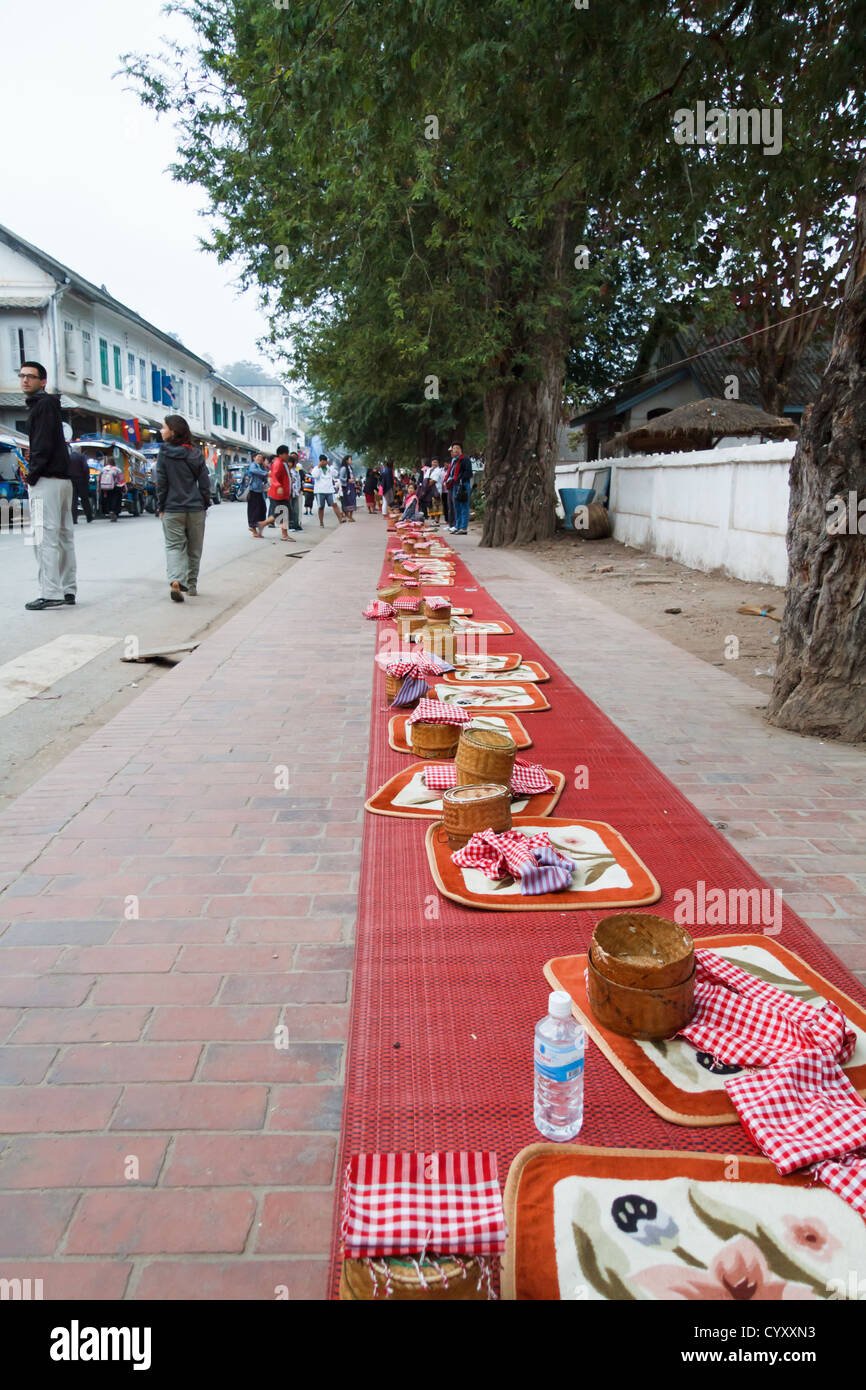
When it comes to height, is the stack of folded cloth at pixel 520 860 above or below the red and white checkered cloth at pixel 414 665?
below

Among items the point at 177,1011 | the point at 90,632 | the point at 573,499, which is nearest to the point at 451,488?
the point at 573,499

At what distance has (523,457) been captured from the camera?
18.3 meters

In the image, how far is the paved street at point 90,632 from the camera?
18.5 feet

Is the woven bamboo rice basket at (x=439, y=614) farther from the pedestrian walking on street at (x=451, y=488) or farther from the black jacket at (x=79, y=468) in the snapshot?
the black jacket at (x=79, y=468)

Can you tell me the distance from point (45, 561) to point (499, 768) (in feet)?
22.7

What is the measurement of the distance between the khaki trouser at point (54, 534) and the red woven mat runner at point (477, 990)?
5633 millimetres

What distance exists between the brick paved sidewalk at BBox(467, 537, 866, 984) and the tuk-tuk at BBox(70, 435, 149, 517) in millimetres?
22583

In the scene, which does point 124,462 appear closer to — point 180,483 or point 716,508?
point 180,483

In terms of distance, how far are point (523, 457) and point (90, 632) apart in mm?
11732

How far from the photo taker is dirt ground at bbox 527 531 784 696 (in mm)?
8109

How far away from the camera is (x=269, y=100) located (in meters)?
5.50

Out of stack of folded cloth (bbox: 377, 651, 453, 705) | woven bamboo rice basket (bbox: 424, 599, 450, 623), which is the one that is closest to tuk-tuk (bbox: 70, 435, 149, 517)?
woven bamboo rice basket (bbox: 424, 599, 450, 623)

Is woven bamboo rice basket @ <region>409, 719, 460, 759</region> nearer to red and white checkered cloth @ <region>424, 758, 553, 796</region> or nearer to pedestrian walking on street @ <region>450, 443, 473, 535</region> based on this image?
red and white checkered cloth @ <region>424, 758, 553, 796</region>

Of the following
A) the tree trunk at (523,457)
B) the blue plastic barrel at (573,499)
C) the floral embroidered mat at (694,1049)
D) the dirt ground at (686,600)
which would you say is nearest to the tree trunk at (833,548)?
the dirt ground at (686,600)
